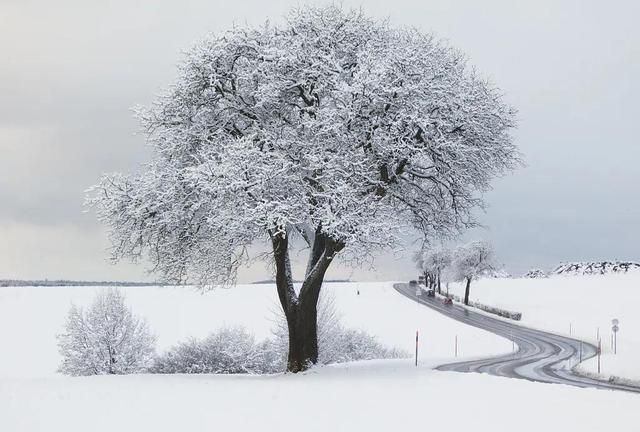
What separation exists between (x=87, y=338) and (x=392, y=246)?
2347 centimetres

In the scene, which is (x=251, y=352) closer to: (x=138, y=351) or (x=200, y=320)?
(x=138, y=351)

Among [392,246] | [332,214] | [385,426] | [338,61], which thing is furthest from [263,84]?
[385,426]

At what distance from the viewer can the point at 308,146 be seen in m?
21.2

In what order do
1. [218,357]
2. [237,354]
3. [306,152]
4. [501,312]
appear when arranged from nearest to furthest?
[306,152] → [218,357] → [237,354] → [501,312]

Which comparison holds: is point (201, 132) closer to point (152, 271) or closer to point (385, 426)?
point (152, 271)

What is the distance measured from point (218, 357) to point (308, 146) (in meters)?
18.3

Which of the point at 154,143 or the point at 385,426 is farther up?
Result: the point at 154,143

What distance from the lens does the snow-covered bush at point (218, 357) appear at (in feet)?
112

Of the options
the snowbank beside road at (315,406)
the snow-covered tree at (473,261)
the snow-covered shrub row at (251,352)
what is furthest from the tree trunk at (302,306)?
the snow-covered tree at (473,261)

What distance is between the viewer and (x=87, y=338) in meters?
36.8

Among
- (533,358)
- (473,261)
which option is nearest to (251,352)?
(533,358)

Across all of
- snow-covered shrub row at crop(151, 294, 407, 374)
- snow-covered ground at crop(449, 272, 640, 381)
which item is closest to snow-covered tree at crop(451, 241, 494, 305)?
snow-covered ground at crop(449, 272, 640, 381)

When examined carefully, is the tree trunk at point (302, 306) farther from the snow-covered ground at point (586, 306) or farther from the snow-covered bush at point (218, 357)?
the snow-covered ground at point (586, 306)

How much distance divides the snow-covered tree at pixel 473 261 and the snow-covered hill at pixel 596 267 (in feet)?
155
